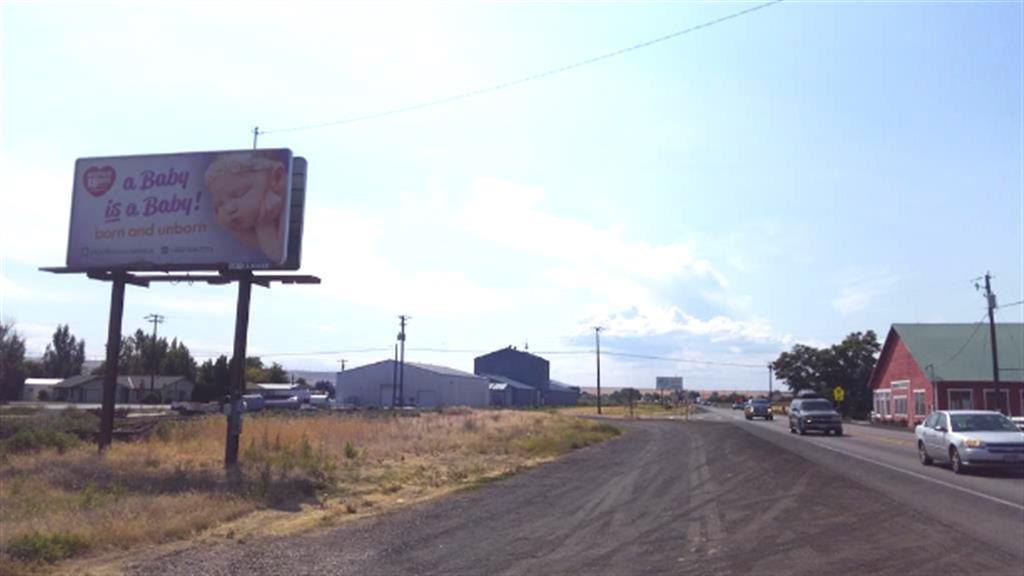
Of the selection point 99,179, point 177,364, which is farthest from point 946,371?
point 177,364

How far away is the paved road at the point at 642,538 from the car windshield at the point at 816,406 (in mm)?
26432

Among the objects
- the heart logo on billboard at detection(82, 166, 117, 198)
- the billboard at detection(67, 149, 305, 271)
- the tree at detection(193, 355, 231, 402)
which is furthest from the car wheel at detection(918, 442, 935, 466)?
the tree at detection(193, 355, 231, 402)

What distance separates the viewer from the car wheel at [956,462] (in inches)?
845

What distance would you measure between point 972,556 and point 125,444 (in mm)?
22629

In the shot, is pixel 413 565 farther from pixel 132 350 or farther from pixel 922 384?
pixel 132 350

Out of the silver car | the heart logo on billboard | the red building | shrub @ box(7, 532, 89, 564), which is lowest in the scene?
shrub @ box(7, 532, 89, 564)

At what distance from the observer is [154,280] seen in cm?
2595

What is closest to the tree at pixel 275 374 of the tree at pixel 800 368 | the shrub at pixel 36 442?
the tree at pixel 800 368

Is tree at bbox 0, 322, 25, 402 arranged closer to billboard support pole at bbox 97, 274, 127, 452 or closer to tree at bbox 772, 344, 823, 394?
billboard support pole at bbox 97, 274, 127, 452

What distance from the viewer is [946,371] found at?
63.0 meters

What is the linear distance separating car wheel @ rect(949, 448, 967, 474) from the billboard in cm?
1764

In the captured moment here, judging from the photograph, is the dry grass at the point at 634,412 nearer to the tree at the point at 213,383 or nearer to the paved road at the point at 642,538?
the tree at the point at 213,383

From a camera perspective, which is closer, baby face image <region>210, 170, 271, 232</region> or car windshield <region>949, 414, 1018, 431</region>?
car windshield <region>949, 414, 1018, 431</region>

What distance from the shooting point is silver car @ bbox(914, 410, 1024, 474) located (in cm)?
2084
